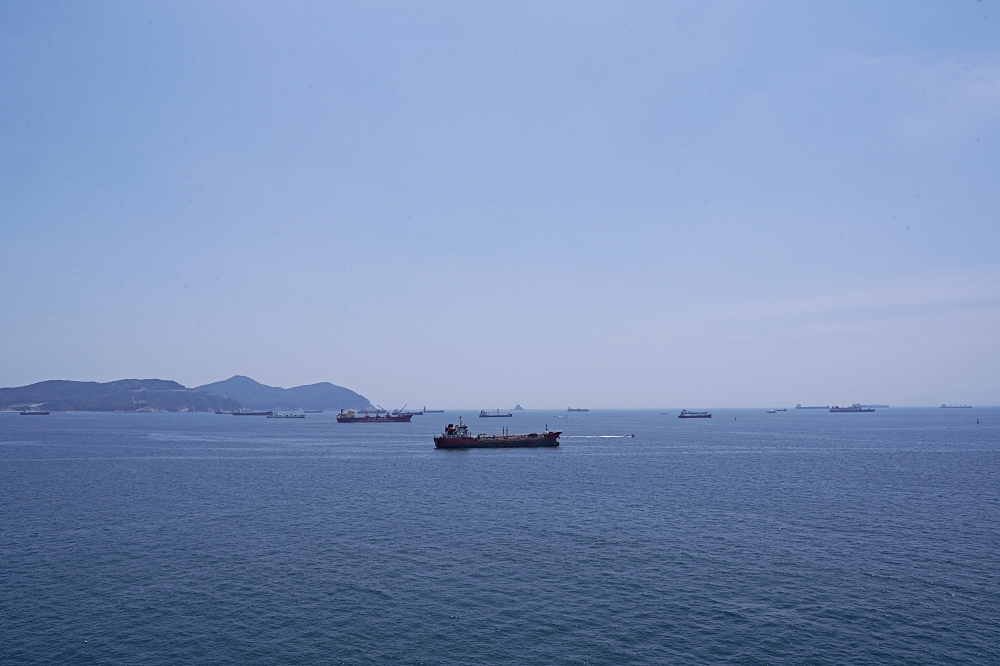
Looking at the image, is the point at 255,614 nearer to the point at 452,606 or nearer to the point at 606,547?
the point at 452,606

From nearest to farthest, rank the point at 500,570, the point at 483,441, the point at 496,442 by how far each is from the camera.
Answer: the point at 500,570
the point at 483,441
the point at 496,442

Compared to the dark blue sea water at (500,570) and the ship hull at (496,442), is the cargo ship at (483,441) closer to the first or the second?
the ship hull at (496,442)

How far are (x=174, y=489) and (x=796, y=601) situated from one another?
80.7 meters

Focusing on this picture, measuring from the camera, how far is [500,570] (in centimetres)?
4666

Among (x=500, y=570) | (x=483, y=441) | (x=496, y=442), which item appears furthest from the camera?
(x=496, y=442)

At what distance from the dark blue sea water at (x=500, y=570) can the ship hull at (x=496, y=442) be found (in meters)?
60.1

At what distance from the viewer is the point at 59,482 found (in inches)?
3625

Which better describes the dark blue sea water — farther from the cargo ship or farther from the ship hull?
the cargo ship

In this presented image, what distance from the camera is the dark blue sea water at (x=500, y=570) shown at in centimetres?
3384

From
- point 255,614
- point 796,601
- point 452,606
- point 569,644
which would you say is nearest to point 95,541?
point 255,614

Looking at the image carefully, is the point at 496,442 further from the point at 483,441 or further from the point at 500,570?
the point at 500,570

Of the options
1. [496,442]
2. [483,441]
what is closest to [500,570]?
[483,441]

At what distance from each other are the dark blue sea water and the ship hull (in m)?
60.1

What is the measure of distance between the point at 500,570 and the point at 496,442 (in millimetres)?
114607
